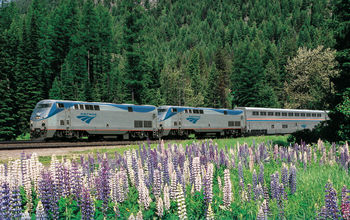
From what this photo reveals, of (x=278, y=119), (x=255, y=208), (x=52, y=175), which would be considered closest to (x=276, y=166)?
(x=255, y=208)

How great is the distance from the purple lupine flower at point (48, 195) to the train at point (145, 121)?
23.4 m

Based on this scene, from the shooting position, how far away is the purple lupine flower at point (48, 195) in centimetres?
576

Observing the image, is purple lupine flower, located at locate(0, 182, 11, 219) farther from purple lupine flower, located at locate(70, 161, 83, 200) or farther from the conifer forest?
purple lupine flower, located at locate(70, 161, 83, 200)

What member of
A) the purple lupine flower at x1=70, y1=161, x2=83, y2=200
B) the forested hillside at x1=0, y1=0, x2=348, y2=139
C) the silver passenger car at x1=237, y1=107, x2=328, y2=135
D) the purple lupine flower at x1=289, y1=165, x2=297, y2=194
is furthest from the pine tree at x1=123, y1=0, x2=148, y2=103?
the purple lupine flower at x1=70, y1=161, x2=83, y2=200

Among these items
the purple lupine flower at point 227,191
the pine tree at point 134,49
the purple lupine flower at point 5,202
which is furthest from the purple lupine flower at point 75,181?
the pine tree at point 134,49

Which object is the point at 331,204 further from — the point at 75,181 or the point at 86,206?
the point at 75,181

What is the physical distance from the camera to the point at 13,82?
152 ft

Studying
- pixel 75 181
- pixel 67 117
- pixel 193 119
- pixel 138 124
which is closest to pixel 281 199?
pixel 75 181

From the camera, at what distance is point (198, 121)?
4028 centimetres

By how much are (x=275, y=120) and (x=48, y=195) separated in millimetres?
48404

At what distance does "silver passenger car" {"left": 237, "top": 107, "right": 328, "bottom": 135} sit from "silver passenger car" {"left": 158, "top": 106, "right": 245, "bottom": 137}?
2.05 metres

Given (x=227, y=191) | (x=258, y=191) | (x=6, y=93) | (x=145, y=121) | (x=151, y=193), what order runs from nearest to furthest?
(x=227, y=191)
(x=258, y=191)
(x=151, y=193)
(x=145, y=121)
(x=6, y=93)

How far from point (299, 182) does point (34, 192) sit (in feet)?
22.5

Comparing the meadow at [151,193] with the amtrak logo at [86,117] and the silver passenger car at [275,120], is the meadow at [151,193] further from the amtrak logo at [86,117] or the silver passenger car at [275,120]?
the silver passenger car at [275,120]
